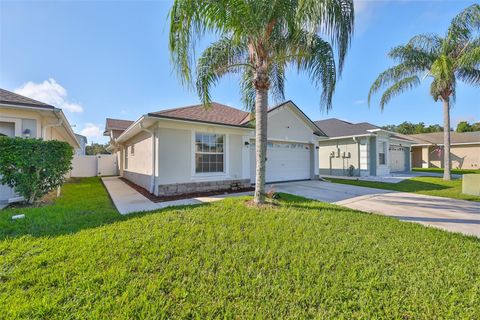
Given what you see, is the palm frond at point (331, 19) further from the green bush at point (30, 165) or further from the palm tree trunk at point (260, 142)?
the green bush at point (30, 165)

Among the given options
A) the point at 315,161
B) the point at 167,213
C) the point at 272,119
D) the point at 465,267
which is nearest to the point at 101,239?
the point at 167,213

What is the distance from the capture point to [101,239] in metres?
3.79

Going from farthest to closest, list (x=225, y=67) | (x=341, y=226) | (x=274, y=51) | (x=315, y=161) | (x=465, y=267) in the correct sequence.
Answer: (x=315, y=161)
(x=225, y=67)
(x=274, y=51)
(x=341, y=226)
(x=465, y=267)

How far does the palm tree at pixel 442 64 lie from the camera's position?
10734 millimetres

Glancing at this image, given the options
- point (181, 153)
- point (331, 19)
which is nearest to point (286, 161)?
point (181, 153)

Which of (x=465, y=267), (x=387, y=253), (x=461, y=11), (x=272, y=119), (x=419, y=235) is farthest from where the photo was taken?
(x=272, y=119)

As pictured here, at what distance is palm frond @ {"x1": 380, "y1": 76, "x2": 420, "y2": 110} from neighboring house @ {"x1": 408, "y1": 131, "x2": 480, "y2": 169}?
538 inches

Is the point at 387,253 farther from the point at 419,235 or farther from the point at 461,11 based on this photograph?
the point at 461,11

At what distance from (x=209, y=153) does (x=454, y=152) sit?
31.7 m

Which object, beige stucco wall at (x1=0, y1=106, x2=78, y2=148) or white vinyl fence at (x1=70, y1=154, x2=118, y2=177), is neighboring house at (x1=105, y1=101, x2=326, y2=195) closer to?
beige stucco wall at (x1=0, y1=106, x2=78, y2=148)

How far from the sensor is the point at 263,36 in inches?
217

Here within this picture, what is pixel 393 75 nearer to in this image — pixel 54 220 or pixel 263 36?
pixel 263 36

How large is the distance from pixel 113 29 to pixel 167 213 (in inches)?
320

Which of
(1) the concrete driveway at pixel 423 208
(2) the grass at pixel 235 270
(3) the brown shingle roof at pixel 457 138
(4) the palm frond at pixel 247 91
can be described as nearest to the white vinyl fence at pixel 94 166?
(2) the grass at pixel 235 270
